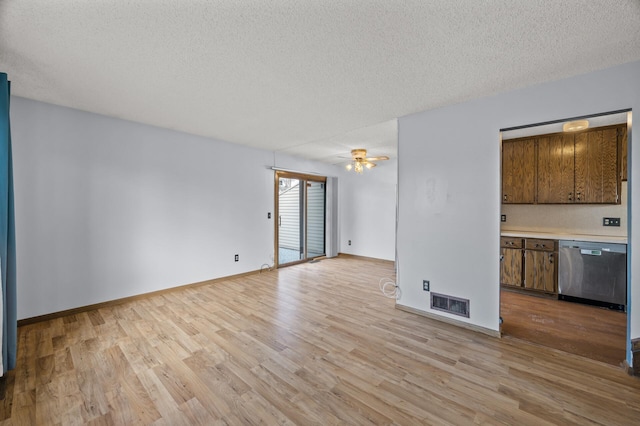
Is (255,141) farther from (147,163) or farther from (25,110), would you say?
(25,110)

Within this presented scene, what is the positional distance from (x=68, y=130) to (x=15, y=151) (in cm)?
53

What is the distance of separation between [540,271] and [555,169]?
161 centimetres

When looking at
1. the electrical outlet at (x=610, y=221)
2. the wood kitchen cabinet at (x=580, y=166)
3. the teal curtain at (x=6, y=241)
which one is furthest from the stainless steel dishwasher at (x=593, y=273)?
the teal curtain at (x=6, y=241)

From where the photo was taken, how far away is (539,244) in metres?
3.75

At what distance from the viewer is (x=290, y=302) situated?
353 centimetres

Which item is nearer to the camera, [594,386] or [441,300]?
[594,386]

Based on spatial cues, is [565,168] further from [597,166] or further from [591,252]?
[591,252]

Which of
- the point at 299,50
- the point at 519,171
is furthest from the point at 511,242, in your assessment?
the point at 299,50

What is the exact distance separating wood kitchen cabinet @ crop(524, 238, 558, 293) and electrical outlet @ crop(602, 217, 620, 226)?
2.80 feet

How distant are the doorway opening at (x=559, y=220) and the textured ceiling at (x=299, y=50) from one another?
42.8 inches

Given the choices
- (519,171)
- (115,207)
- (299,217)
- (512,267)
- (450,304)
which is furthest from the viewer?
(299,217)

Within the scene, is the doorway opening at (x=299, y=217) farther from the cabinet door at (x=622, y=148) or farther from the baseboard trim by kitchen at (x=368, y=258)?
the cabinet door at (x=622, y=148)

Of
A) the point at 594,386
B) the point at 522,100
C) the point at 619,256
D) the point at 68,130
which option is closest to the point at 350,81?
the point at 522,100

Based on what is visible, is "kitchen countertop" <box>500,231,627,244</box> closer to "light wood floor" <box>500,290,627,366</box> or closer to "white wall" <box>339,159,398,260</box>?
"light wood floor" <box>500,290,627,366</box>
